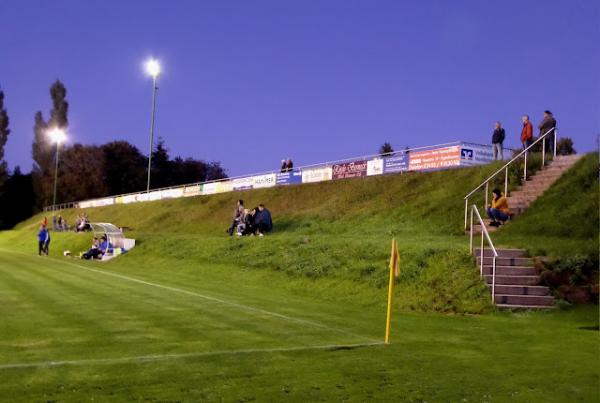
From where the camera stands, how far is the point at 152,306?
496 inches

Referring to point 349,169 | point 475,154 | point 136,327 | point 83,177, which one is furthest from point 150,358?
point 83,177

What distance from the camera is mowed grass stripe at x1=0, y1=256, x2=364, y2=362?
8414mm

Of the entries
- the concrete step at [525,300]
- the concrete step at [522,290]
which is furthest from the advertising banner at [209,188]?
the concrete step at [525,300]

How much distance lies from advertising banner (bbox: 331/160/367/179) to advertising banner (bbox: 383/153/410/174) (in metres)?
1.86

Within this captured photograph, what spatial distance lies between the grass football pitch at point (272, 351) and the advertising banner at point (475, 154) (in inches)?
712

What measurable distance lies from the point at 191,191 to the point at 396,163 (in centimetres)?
2491

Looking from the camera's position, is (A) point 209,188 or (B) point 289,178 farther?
(A) point 209,188

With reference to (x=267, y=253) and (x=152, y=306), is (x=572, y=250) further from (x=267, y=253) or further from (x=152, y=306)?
(x=267, y=253)

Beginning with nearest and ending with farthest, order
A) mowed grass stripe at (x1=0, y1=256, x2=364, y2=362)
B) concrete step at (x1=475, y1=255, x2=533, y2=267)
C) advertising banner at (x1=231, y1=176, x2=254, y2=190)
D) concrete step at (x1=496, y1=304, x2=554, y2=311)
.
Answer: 1. mowed grass stripe at (x1=0, y1=256, x2=364, y2=362)
2. concrete step at (x1=496, y1=304, x2=554, y2=311)
3. concrete step at (x1=475, y1=255, x2=533, y2=267)
4. advertising banner at (x1=231, y1=176, x2=254, y2=190)

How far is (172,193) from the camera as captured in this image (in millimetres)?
57375

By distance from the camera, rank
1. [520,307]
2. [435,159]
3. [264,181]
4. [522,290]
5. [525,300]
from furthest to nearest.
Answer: [264,181], [435,159], [522,290], [525,300], [520,307]

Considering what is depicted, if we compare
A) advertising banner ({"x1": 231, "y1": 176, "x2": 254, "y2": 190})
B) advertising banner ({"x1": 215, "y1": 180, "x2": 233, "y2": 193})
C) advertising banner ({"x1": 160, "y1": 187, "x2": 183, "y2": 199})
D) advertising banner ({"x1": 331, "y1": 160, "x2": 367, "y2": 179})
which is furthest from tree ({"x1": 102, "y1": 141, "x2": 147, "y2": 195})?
advertising banner ({"x1": 331, "y1": 160, "x2": 367, "y2": 179})

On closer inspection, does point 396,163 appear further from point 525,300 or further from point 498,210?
point 525,300

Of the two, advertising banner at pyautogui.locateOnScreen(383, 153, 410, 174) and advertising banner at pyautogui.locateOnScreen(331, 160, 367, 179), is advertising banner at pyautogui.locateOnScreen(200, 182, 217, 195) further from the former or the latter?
advertising banner at pyautogui.locateOnScreen(383, 153, 410, 174)
